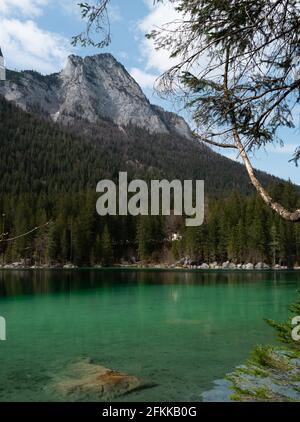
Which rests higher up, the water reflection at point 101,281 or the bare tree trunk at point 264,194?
the bare tree trunk at point 264,194

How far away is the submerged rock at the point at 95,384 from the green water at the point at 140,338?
0.31 metres

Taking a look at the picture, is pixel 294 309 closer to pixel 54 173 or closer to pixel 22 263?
pixel 22 263

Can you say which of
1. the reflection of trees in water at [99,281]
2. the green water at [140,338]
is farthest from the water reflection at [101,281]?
the green water at [140,338]

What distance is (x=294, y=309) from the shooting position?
580 cm

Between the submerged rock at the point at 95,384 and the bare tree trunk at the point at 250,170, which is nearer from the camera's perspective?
the bare tree trunk at the point at 250,170

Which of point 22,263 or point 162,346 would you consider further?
point 22,263

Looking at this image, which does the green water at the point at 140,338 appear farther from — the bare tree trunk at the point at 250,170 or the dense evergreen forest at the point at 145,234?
the dense evergreen forest at the point at 145,234

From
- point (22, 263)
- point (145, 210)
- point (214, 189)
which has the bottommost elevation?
point (22, 263)

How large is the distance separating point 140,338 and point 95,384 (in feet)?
20.9

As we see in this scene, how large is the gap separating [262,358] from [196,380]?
5594 mm

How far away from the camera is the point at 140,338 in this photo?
1642 cm

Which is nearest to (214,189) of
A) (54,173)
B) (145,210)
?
(54,173)

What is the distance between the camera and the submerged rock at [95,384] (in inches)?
382

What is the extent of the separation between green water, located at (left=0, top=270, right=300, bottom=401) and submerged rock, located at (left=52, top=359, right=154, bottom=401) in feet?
1.02
